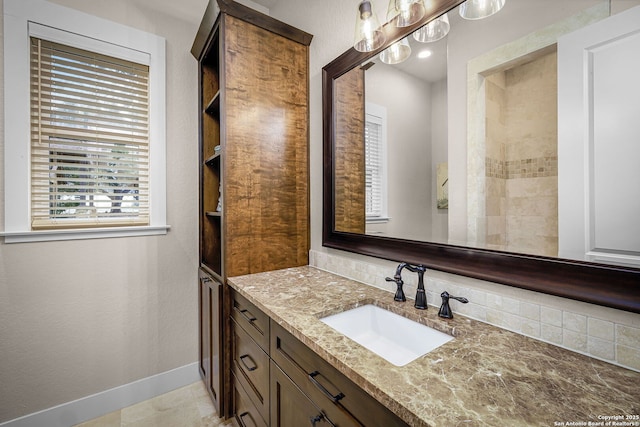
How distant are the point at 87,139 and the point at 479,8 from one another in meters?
2.22

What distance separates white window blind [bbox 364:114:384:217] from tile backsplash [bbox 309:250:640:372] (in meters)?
0.39

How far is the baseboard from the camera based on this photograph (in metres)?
1.65

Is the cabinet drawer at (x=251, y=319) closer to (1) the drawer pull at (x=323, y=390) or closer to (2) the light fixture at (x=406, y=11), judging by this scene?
(1) the drawer pull at (x=323, y=390)

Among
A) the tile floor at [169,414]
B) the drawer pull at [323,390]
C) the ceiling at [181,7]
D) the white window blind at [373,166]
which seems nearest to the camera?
the drawer pull at [323,390]

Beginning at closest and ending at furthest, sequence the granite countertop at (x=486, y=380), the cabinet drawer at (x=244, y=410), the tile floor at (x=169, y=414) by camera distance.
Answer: the granite countertop at (x=486, y=380), the cabinet drawer at (x=244, y=410), the tile floor at (x=169, y=414)

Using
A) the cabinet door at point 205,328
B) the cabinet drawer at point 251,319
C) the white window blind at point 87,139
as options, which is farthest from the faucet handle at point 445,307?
the white window blind at point 87,139

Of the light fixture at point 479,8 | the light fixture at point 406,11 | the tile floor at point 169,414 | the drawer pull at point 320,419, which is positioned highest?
the light fixture at point 406,11

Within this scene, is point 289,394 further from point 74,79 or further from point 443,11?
point 74,79

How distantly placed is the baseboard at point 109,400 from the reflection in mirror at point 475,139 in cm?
180

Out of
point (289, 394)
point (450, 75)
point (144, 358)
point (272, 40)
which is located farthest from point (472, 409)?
point (144, 358)

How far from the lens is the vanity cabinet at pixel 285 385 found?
2.45 ft

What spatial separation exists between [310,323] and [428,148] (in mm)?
874

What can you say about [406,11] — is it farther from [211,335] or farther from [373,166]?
[211,335]

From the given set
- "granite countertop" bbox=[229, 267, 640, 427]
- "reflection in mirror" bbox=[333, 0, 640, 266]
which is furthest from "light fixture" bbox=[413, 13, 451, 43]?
"granite countertop" bbox=[229, 267, 640, 427]
